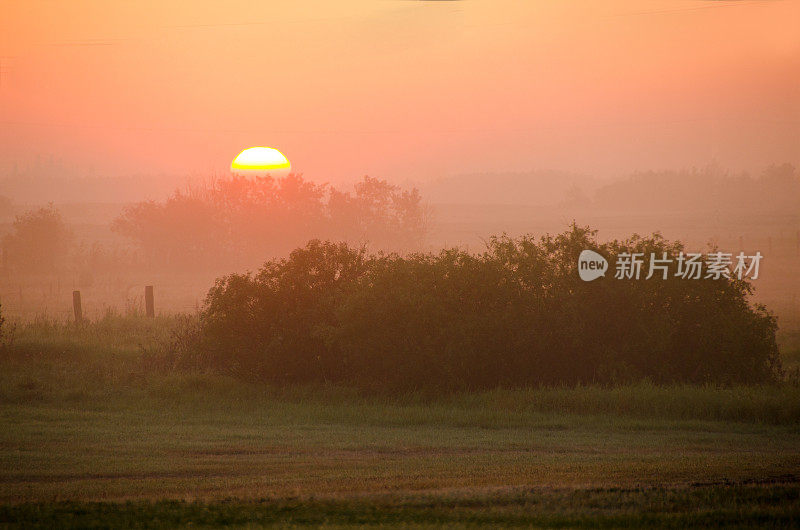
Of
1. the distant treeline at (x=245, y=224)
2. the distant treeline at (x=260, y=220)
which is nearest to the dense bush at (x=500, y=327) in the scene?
the distant treeline at (x=245, y=224)

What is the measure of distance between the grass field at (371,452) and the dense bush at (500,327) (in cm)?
115

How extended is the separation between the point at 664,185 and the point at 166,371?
517ft

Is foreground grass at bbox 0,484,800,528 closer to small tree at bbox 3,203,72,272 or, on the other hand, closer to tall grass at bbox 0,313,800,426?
tall grass at bbox 0,313,800,426

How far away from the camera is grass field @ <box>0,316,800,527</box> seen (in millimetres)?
8039

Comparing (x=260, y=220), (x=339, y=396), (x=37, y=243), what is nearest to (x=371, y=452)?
(x=339, y=396)

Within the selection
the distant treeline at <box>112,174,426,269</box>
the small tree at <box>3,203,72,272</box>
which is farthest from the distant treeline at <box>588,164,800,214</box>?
the small tree at <box>3,203,72,272</box>

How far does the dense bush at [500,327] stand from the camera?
1884 centimetres

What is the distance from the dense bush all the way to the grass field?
1.15m

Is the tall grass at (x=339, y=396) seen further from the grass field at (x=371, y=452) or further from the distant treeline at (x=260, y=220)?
the distant treeline at (x=260, y=220)

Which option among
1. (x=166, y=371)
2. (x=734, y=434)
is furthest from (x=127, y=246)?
(x=734, y=434)

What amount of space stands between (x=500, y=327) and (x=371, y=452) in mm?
7441

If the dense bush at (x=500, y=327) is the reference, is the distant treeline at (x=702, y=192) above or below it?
above

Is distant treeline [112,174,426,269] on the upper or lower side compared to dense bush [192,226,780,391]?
upper

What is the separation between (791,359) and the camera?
2338 cm
